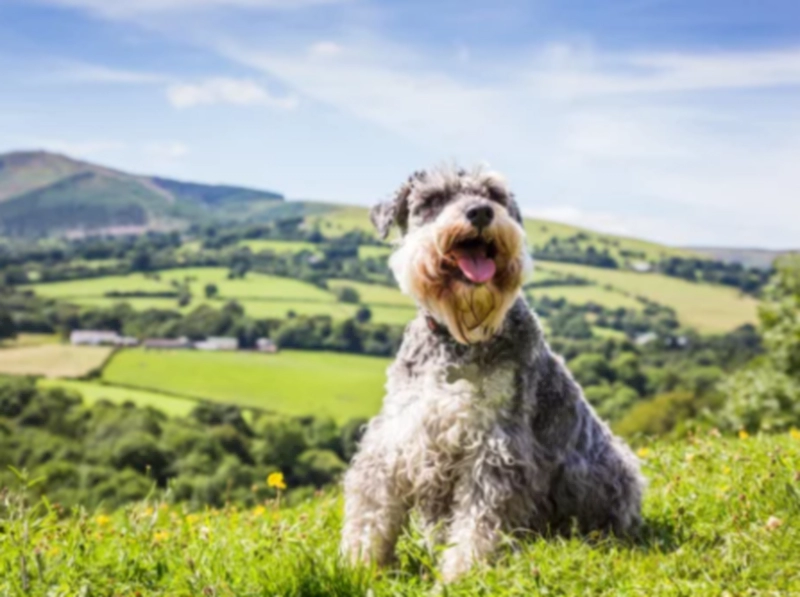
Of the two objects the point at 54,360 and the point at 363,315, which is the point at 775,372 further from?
the point at 54,360

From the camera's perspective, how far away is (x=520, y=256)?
6418mm

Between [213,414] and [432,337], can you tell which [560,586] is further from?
[213,414]

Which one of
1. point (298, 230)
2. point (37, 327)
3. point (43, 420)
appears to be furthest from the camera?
point (298, 230)

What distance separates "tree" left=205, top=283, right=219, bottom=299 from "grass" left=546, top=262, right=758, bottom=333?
4627cm

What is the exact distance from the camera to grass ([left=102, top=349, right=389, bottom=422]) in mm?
91312

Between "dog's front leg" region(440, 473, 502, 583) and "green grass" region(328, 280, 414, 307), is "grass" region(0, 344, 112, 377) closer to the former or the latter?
"green grass" region(328, 280, 414, 307)

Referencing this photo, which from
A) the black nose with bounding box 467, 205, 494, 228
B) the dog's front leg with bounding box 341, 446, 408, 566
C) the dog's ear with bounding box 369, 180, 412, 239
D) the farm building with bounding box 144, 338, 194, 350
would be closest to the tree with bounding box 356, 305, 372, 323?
the farm building with bounding box 144, 338, 194, 350

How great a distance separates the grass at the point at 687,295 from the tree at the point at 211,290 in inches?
1822

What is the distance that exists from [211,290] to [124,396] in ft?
113

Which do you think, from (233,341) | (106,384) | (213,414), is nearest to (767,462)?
(213,414)

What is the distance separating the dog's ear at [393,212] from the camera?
273 inches

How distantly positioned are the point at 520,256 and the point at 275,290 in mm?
123748

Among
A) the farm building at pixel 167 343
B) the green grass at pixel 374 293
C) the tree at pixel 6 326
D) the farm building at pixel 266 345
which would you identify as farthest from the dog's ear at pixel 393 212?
the tree at pixel 6 326

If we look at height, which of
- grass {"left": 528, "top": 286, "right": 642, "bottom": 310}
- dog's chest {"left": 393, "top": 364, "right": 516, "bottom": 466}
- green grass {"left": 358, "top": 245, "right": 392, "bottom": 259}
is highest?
dog's chest {"left": 393, "top": 364, "right": 516, "bottom": 466}
